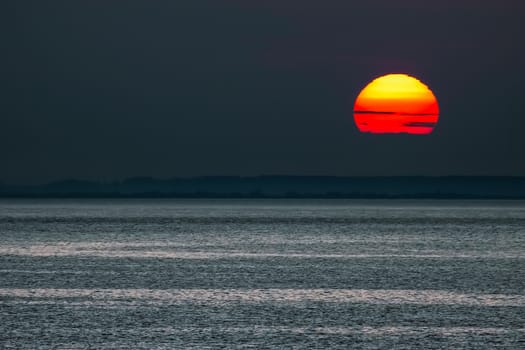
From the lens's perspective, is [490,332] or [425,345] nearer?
[425,345]

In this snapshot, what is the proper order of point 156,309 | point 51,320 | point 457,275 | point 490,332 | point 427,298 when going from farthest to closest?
point 457,275 → point 427,298 → point 156,309 → point 51,320 → point 490,332

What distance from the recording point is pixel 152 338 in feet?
35.9

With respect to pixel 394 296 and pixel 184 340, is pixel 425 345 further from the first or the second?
pixel 394 296

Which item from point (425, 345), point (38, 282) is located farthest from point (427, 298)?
point (38, 282)

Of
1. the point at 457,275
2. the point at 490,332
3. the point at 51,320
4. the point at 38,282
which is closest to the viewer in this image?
the point at 490,332

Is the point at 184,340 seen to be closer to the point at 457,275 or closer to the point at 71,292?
the point at 71,292

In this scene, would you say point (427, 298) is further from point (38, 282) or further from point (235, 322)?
point (38, 282)

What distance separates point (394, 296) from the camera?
15055 millimetres

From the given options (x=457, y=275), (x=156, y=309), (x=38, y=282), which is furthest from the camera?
(x=457, y=275)

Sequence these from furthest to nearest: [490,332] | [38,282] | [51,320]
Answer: [38,282], [51,320], [490,332]

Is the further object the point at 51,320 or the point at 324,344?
the point at 51,320

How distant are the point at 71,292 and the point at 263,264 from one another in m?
6.69

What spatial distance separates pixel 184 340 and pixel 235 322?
1.45 meters

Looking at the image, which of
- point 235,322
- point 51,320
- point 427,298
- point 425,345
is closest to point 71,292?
point 51,320
